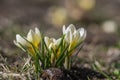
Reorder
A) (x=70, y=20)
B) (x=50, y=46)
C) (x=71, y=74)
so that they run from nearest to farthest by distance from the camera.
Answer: (x=50, y=46) → (x=71, y=74) → (x=70, y=20)

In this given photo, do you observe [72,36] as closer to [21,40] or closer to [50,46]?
[50,46]

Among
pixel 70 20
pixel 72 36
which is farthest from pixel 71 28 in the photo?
pixel 70 20

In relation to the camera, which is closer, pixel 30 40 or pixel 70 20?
pixel 30 40

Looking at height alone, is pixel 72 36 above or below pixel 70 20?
below

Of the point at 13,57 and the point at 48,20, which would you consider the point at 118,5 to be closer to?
the point at 48,20

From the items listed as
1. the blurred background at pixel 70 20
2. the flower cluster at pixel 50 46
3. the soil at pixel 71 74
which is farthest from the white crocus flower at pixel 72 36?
the blurred background at pixel 70 20

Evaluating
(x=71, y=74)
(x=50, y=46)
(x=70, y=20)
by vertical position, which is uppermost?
(x=70, y=20)

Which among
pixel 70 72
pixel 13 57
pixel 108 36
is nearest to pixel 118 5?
pixel 108 36
